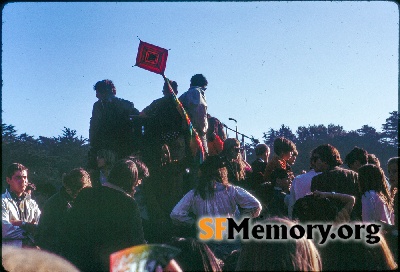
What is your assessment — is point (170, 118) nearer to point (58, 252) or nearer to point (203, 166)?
point (203, 166)

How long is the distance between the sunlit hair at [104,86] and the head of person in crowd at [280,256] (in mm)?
4980

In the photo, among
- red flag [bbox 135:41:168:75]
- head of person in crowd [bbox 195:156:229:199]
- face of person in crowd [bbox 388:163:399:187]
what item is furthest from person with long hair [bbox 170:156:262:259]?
red flag [bbox 135:41:168:75]

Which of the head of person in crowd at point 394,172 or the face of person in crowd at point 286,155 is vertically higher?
the face of person in crowd at point 286,155

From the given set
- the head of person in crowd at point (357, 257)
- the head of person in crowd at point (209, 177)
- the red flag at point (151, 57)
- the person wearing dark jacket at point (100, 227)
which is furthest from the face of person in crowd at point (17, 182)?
the head of person in crowd at point (357, 257)

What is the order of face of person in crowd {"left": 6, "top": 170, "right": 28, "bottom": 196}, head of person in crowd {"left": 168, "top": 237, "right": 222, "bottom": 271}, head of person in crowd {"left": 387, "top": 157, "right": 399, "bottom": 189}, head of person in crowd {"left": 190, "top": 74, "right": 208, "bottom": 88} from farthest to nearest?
head of person in crowd {"left": 190, "top": 74, "right": 208, "bottom": 88} < face of person in crowd {"left": 6, "top": 170, "right": 28, "bottom": 196} < head of person in crowd {"left": 387, "top": 157, "right": 399, "bottom": 189} < head of person in crowd {"left": 168, "top": 237, "right": 222, "bottom": 271}

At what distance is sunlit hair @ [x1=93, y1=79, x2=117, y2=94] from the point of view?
23.9 ft

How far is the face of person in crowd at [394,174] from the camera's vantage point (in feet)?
16.6

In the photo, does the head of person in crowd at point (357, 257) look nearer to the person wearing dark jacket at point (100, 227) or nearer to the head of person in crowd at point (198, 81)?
the person wearing dark jacket at point (100, 227)

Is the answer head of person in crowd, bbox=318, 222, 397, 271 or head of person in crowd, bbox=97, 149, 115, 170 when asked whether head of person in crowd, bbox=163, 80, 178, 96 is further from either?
head of person in crowd, bbox=318, 222, 397, 271

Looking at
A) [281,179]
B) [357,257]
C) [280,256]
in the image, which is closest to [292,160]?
[281,179]

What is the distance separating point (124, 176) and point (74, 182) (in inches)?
40.0

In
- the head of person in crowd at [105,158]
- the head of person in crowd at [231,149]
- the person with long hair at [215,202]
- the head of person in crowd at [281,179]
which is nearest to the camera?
the person with long hair at [215,202]

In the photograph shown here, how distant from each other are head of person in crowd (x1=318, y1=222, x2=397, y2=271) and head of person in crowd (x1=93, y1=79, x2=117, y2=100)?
462 centimetres

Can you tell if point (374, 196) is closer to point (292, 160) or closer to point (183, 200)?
point (183, 200)
